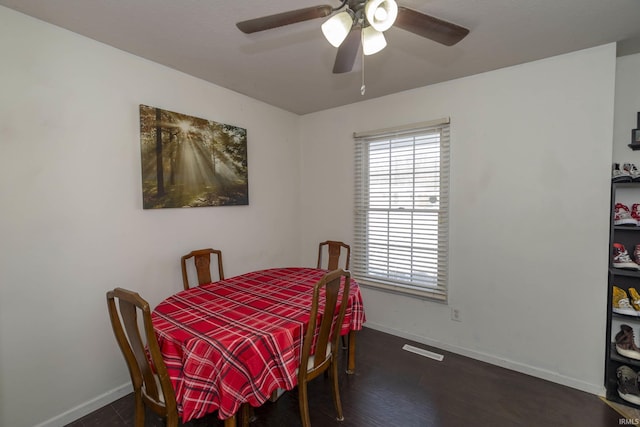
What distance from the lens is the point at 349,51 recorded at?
1.50 metres

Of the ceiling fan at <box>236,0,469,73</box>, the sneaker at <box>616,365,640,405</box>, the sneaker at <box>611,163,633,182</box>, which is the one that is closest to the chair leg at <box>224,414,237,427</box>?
the ceiling fan at <box>236,0,469,73</box>

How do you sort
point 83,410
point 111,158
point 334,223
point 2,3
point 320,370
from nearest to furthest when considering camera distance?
point 2,3 → point 320,370 → point 83,410 → point 111,158 → point 334,223

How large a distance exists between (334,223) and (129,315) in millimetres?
2440

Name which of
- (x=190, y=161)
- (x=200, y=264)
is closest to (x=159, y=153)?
(x=190, y=161)

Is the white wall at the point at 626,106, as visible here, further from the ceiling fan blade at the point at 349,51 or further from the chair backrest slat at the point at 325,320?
the chair backrest slat at the point at 325,320

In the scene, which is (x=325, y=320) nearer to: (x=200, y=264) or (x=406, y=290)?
(x=200, y=264)

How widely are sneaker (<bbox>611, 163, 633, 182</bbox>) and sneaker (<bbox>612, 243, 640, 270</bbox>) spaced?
48cm

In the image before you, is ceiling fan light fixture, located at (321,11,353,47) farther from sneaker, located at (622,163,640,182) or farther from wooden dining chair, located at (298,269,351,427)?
sneaker, located at (622,163,640,182)

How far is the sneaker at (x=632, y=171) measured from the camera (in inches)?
76.4

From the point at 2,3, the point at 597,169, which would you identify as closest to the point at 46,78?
the point at 2,3

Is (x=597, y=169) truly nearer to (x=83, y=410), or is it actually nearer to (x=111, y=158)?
(x=111, y=158)

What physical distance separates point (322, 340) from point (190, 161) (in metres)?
1.84

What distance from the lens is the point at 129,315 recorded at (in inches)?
49.6

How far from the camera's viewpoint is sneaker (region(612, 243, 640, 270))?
78.2 inches
